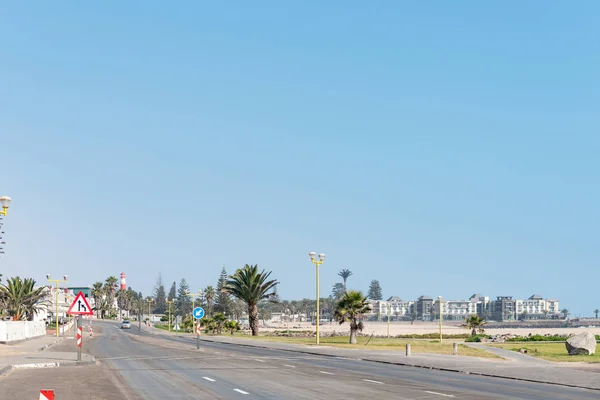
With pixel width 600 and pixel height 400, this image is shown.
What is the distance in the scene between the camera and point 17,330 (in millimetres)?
64062

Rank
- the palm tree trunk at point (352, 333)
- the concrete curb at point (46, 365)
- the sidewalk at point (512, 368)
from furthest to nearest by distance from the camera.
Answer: the palm tree trunk at point (352, 333) < the concrete curb at point (46, 365) < the sidewalk at point (512, 368)

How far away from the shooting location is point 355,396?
2109cm

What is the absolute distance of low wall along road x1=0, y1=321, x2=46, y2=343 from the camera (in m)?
58.0

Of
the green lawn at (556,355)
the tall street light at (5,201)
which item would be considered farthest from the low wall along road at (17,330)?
the green lawn at (556,355)

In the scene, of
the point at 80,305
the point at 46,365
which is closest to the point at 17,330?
the point at 46,365

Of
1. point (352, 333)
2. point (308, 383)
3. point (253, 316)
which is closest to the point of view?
point (308, 383)

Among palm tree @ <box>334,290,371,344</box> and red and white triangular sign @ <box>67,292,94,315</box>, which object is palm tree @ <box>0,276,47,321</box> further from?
red and white triangular sign @ <box>67,292,94,315</box>

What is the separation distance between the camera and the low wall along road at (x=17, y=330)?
190 feet

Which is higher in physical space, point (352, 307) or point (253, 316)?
point (352, 307)

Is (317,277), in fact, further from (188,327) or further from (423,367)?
(188,327)

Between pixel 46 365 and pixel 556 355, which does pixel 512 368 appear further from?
pixel 46 365

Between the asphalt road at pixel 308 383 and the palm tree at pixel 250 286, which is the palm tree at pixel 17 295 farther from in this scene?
the asphalt road at pixel 308 383

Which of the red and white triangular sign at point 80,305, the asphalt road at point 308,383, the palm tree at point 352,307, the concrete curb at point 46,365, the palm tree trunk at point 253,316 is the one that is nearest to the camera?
the asphalt road at point 308,383

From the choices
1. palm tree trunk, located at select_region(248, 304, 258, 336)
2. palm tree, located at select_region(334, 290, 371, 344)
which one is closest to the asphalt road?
palm tree, located at select_region(334, 290, 371, 344)
